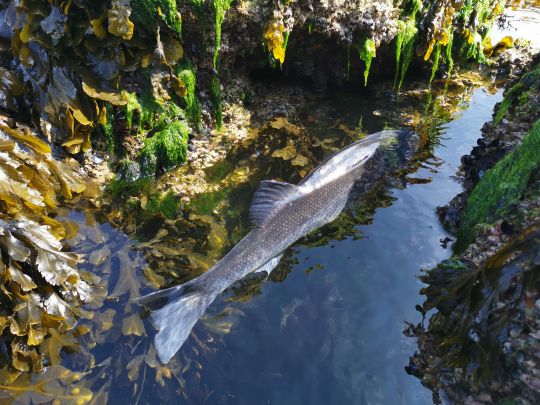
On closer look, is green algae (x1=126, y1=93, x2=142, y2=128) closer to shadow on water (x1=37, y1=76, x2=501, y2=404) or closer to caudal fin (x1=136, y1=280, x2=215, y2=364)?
shadow on water (x1=37, y1=76, x2=501, y2=404)

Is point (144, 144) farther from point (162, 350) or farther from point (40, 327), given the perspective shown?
point (162, 350)

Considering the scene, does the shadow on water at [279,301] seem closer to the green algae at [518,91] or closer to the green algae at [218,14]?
the green algae at [518,91]

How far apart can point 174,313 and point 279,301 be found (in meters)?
0.86

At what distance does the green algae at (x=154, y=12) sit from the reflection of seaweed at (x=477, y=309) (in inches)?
141

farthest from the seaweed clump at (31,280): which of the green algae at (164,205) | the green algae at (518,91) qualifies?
the green algae at (518,91)

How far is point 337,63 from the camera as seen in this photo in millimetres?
6215

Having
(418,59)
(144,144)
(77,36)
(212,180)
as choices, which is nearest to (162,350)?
(212,180)

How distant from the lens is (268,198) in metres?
3.59

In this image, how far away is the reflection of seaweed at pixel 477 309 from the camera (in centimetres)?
223

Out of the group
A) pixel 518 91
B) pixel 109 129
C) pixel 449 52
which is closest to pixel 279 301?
pixel 109 129

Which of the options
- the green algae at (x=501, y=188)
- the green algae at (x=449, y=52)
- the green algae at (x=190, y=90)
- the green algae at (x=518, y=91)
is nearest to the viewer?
the green algae at (x=501, y=188)

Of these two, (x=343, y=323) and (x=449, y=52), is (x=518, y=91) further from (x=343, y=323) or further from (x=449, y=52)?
(x=343, y=323)

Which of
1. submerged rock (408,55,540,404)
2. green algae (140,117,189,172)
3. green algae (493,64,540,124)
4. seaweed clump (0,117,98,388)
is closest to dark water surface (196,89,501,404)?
submerged rock (408,55,540,404)

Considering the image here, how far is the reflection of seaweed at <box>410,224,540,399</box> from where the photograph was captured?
87.9 inches
